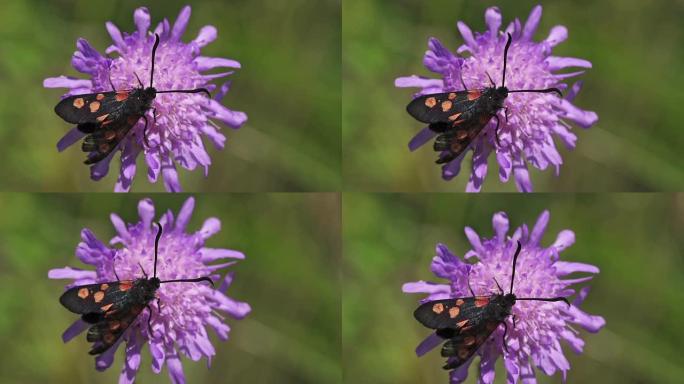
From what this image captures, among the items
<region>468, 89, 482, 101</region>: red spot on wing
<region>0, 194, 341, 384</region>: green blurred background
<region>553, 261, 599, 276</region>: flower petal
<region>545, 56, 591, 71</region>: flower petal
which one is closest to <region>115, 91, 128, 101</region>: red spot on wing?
<region>0, 194, 341, 384</region>: green blurred background

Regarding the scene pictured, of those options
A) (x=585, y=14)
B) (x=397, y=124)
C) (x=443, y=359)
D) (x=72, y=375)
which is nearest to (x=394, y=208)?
(x=397, y=124)

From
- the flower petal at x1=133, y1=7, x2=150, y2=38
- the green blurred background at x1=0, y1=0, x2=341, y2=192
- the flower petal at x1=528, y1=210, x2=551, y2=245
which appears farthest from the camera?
the green blurred background at x1=0, y1=0, x2=341, y2=192

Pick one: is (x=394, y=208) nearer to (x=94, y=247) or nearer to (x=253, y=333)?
(x=253, y=333)

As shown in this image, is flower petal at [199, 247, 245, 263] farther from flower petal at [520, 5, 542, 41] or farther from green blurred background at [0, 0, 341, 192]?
flower petal at [520, 5, 542, 41]

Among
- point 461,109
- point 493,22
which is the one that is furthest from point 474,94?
point 493,22

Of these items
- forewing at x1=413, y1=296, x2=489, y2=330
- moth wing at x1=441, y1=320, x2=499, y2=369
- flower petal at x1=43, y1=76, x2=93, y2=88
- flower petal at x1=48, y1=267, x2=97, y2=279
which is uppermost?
flower petal at x1=43, y1=76, x2=93, y2=88
